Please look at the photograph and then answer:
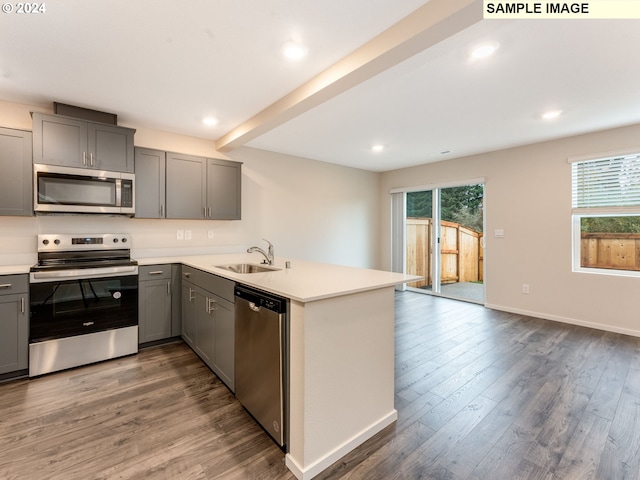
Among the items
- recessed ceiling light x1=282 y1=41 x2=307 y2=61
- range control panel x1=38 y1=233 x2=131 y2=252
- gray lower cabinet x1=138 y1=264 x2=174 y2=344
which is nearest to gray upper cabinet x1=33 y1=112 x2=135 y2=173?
range control panel x1=38 y1=233 x2=131 y2=252

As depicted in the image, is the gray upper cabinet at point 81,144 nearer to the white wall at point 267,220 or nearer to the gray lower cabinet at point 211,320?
the white wall at point 267,220

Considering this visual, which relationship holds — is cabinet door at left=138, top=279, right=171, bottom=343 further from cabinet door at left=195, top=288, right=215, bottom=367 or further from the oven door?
cabinet door at left=195, top=288, right=215, bottom=367

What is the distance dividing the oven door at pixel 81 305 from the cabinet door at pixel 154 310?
72 mm

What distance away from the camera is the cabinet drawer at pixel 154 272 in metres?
3.01

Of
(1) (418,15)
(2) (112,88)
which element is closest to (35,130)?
(2) (112,88)

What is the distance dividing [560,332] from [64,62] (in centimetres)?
554

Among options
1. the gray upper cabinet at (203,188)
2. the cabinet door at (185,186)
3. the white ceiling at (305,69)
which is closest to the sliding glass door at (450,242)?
the white ceiling at (305,69)

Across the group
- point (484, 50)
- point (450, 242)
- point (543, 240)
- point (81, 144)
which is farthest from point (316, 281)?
point (450, 242)

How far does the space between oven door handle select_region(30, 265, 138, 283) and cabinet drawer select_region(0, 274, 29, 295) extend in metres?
0.05

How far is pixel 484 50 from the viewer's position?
201 cm

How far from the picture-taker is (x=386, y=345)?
191cm

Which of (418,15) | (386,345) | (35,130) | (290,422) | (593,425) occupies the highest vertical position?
(418,15)

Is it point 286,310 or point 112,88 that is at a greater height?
point 112,88

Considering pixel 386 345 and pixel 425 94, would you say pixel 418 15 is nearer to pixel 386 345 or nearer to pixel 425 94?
pixel 425 94
